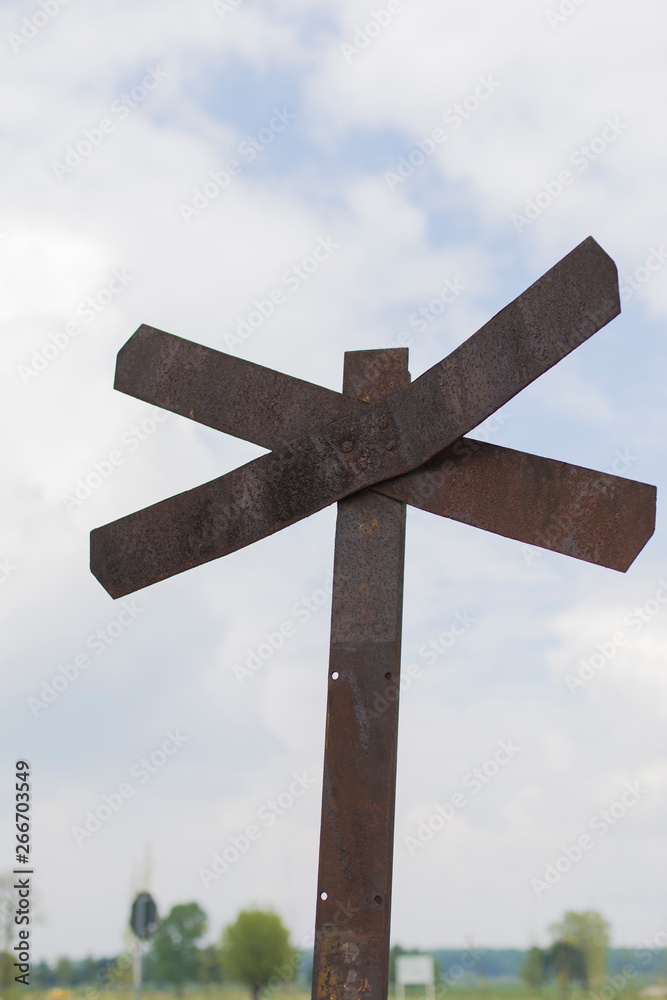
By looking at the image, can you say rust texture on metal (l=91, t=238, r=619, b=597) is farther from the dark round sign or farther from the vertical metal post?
the dark round sign

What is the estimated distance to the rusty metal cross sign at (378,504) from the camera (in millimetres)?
3230

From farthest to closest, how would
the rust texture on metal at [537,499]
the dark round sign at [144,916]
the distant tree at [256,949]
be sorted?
the distant tree at [256,949]
the dark round sign at [144,916]
the rust texture on metal at [537,499]

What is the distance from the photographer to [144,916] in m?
10.1

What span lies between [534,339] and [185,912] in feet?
89.5

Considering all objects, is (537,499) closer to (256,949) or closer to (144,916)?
(144,916)

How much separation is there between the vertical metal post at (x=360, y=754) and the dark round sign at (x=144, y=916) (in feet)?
24.9

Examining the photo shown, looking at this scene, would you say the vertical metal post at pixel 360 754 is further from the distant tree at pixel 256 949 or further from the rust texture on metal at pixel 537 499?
the distant tree at pixel 256 949

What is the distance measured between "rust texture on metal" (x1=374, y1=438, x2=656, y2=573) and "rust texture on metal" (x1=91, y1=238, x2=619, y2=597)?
0.12m

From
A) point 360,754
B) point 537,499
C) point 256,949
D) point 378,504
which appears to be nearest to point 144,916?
point 360,754

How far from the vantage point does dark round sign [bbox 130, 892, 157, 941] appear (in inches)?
393

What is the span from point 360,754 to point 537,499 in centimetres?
108

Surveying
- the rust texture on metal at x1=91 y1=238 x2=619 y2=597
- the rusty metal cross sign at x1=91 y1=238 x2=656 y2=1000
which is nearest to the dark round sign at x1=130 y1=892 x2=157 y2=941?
the rust texture on metal at x1=91 y1=238 x2=619 y2=597

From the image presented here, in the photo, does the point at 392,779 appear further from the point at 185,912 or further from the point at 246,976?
the point at 185,912

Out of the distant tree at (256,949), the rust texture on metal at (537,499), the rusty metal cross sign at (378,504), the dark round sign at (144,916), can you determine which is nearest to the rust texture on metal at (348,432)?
the rusty metal cross sign at (378,504)
